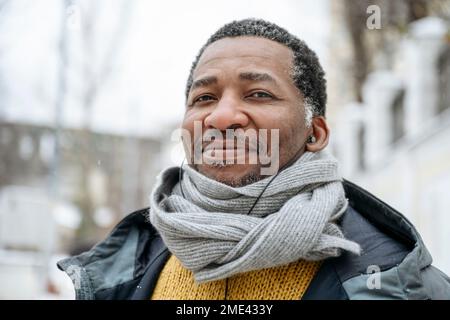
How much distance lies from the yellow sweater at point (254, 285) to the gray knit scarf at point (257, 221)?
0.10 m

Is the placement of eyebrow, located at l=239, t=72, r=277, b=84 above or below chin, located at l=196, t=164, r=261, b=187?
above

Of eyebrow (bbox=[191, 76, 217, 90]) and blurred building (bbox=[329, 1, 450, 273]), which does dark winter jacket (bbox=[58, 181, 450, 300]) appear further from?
blurred building (bbox=[329, 1, 450, 273])

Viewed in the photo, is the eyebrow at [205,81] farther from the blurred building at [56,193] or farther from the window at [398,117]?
the window at [398,117]

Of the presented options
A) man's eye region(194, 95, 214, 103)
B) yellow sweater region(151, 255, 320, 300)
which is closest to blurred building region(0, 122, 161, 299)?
yellow sweater region(151, 255, 320, 300)

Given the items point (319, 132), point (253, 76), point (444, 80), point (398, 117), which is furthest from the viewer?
point (398, 117)

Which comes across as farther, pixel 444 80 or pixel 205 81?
pixel 444 80

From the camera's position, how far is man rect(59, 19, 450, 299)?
164cm

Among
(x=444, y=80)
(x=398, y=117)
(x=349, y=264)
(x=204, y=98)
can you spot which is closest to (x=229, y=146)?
(x=204, y=98)

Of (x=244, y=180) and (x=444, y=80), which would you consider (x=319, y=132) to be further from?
(x=444, y=80)

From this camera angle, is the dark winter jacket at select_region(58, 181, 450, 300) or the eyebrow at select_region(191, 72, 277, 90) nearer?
the dark winter jacket at select_region(58, 181, 450, 300)

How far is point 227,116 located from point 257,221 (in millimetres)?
298

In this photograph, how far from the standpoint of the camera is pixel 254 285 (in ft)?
5.85

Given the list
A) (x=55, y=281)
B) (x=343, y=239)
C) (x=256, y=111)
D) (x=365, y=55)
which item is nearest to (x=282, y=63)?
(x=256, y=111)

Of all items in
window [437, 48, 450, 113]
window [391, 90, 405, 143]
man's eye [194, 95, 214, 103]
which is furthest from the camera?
window [391, 90, 405, 143]
